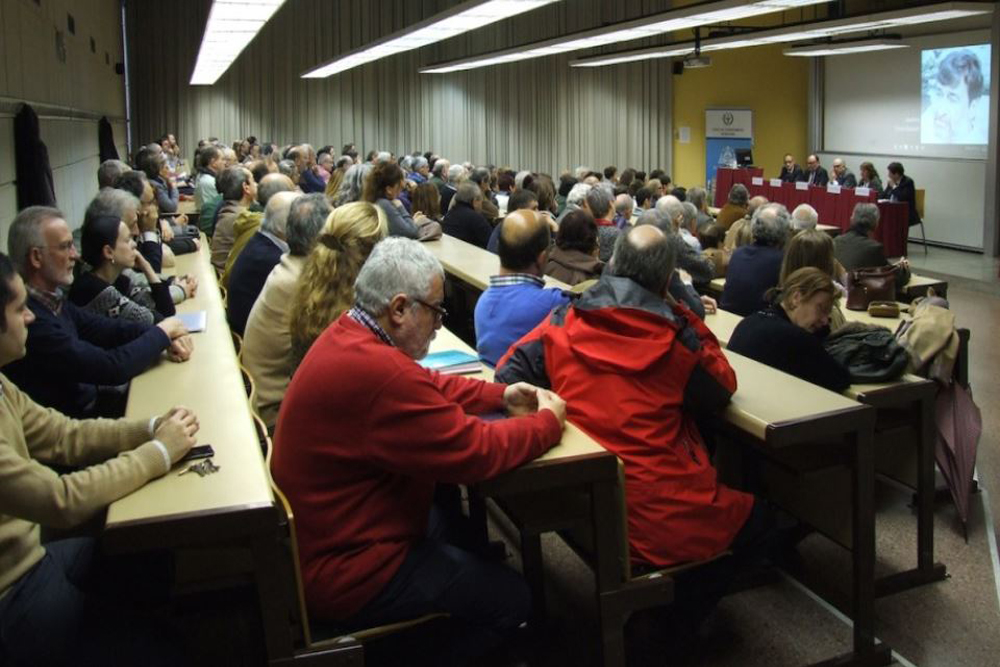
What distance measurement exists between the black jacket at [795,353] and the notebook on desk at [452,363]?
1.06 metres

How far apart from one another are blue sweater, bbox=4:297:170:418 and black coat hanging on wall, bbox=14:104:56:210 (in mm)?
2758

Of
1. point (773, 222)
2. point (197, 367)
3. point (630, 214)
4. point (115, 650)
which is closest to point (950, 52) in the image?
point (630, 214)

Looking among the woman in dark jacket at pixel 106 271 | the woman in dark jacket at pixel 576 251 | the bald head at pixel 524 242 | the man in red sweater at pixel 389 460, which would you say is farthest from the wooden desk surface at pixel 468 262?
the man in red sweater at pixel 389 460

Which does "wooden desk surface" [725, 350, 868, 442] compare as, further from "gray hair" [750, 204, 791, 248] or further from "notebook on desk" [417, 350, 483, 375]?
"gray hair" [750, 204, 791, 248]

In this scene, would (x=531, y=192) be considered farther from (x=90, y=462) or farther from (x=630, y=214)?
(x=90, y=462)

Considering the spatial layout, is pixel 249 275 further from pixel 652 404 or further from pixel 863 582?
pixel 863 582

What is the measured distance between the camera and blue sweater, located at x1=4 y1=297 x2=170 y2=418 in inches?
112

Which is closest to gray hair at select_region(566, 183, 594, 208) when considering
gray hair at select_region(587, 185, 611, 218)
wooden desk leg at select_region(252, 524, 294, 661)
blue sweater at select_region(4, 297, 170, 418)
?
gray hair at select_region(587, 185, 611, 218)

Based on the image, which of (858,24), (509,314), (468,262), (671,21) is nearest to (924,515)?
(509,314)

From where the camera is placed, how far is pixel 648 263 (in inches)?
113

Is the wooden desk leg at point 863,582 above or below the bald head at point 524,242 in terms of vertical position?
below

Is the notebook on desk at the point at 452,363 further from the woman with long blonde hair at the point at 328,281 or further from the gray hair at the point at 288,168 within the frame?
the gray hair at the point at 288,168

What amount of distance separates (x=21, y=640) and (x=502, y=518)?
2.47 metres

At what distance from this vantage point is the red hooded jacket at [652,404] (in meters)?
2.71
